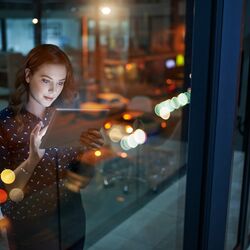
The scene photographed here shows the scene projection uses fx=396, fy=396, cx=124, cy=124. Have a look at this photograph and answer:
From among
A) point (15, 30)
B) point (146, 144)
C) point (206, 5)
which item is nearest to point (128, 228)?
point (146, 144)

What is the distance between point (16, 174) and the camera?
1523 mm

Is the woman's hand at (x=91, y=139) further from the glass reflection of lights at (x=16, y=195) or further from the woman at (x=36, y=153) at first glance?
the glass reflection of lights at (x=16, y=195)

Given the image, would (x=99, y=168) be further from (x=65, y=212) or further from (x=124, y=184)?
(x=65, y=212)

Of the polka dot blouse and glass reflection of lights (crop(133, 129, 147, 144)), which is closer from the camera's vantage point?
the polka dot blouse

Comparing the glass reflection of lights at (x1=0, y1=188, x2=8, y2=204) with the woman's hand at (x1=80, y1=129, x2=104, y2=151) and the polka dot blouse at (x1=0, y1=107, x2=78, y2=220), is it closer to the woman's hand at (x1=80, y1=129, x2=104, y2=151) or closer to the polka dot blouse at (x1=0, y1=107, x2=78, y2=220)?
the polka dot blouse at (x1=0, y1=107, x2=78, y2=220)

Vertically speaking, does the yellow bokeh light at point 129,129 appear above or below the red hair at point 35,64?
below

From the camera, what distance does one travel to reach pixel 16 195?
5.22ft

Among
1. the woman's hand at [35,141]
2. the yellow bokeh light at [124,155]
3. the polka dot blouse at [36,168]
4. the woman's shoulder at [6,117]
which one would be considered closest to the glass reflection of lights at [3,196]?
the polka dot blouse at [36,168]

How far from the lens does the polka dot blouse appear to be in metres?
A: 1.48

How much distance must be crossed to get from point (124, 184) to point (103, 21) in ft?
27.0

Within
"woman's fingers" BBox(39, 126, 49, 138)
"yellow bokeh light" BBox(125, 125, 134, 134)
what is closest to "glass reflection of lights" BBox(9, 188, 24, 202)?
"woman's fingers" BBox(39, 126, 49, 138)

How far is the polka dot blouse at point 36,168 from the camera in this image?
148 centimetres

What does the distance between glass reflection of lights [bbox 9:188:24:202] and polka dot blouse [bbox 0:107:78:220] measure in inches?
0.6

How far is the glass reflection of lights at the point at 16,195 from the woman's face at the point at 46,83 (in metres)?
0.36
